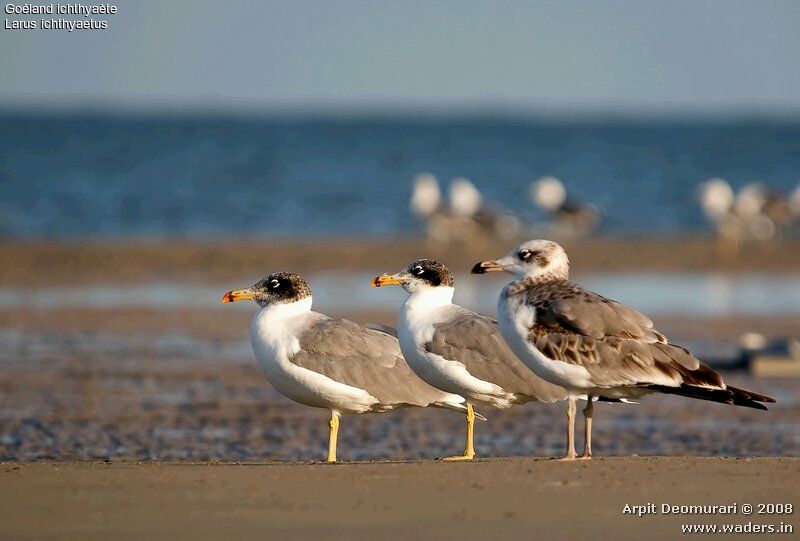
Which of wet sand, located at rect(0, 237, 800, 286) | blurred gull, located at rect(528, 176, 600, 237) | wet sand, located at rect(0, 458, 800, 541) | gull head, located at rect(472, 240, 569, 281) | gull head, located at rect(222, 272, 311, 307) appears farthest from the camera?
blurred gull, located at rect(528, 176, 600, 237)

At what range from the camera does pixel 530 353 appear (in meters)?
8.48

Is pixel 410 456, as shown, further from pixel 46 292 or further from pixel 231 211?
pixel 231 211

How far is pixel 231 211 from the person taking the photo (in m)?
40.4

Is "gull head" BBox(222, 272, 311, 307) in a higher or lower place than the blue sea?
lower

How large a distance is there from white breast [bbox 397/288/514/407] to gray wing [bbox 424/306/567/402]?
0.04 meters

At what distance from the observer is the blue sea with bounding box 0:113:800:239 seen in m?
37.8

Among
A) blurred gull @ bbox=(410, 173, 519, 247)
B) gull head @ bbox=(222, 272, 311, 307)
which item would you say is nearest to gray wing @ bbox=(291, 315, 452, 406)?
gull head @ bbox=(222, 272, 311, 307)

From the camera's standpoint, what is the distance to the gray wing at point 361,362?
30.4 feet

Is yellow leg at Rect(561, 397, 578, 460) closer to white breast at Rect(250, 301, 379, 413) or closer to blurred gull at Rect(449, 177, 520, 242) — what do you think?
white breast at Rect(250, 301, 379, 413)

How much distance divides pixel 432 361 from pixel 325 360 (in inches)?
25.6

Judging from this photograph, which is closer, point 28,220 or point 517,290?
point 517,290

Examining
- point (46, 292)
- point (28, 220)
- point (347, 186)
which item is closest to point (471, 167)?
point (347, 186)

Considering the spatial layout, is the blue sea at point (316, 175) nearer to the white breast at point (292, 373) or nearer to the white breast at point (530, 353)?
the white breast at point (292, 373)

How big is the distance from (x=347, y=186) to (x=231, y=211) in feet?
30.8
